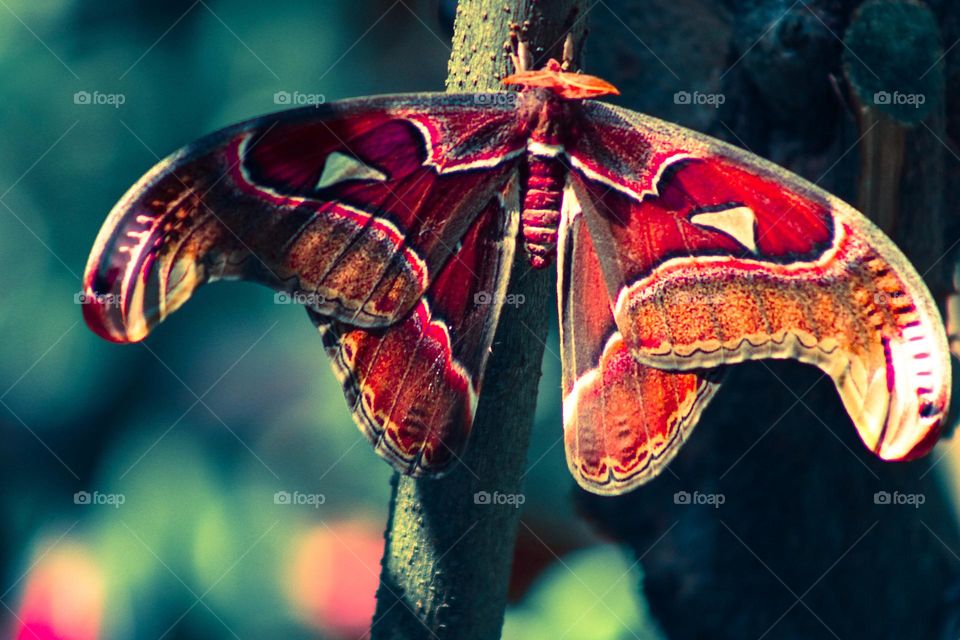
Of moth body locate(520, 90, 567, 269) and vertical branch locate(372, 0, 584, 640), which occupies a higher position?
moth body locate(520, 90, 567, 269)

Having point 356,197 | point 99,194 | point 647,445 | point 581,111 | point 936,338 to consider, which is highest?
point 99,194

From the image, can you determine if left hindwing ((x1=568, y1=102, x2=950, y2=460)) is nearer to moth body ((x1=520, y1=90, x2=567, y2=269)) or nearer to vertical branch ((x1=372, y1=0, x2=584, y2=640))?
moth body ((x1=520, y1=90, x2=567, y2=269))

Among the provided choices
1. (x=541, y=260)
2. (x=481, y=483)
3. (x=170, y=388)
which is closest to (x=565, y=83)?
(x=541, y=260)

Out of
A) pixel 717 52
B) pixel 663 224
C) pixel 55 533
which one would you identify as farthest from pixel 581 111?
pixel 55 533

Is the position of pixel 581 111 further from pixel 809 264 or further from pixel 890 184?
pixel 890 184

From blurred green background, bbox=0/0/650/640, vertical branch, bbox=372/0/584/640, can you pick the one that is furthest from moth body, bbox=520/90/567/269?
blurred green background, bbox=0/0/650/640
